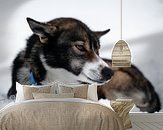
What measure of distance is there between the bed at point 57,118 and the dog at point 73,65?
196 centimetres

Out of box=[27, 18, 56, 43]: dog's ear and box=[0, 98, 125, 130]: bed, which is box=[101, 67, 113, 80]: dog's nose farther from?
box=[0, 98, 125, 130]: bed

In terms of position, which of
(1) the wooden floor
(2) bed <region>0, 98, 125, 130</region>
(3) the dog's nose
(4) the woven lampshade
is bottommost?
(1) the wooden floor

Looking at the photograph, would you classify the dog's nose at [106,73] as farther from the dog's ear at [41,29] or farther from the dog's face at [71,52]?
the dog's ear at [41,29]

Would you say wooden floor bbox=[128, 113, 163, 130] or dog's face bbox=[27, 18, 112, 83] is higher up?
dog's face bbox=[27, 18, 112, 83]

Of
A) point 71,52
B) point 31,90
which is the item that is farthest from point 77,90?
point 71,52

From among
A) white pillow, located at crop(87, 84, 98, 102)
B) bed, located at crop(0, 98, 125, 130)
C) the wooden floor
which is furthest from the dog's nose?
bed, located at crop(0, 98, 125, 130)

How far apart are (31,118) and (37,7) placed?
2831 millimetres

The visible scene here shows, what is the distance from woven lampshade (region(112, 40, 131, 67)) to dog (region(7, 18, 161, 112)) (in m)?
0.39

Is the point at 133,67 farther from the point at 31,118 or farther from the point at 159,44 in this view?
the point at 31,118

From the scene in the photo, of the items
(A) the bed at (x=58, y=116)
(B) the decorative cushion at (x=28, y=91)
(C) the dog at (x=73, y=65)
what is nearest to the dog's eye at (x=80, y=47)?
(C) the dog at (x=73, y=65)

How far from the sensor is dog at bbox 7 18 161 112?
6.59 meters

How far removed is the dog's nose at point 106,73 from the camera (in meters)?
6.64

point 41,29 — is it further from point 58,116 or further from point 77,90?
point 58,116

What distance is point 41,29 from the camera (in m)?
6.66
